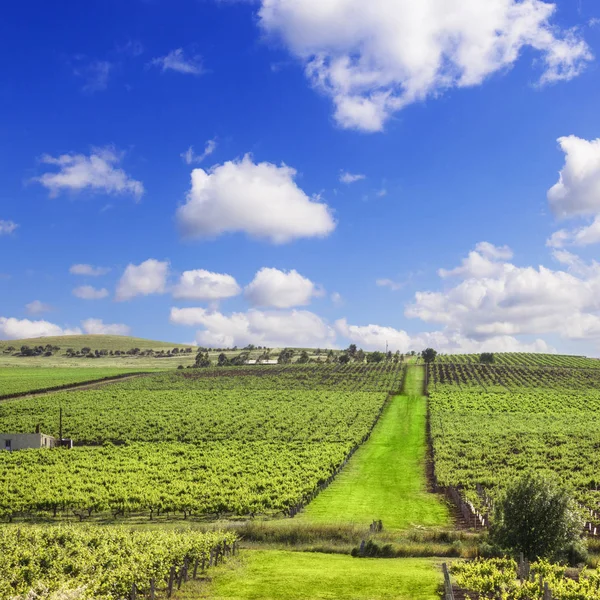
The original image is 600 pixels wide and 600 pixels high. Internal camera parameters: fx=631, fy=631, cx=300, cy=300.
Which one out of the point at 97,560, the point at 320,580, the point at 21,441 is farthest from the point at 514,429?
the point at 97,560

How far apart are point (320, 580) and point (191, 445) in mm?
58265

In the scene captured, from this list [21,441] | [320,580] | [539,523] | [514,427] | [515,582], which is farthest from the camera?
[514,427]

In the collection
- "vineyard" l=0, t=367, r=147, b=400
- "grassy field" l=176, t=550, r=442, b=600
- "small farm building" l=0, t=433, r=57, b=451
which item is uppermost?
"grassy field" l=176, t=550, r=442, b=600

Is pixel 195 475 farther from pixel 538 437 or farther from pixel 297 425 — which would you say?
pixel 538 437

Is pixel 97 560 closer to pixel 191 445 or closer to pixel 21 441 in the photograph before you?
pixel 191 445

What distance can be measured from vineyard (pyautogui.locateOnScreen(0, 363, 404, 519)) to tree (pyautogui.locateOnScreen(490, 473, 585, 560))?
2460 cm

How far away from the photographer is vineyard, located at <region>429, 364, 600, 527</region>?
64.9 metres

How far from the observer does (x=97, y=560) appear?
31719 mm

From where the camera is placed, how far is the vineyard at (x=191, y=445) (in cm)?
5638

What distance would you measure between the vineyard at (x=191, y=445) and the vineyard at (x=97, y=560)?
1838cm

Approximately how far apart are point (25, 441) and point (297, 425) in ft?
128

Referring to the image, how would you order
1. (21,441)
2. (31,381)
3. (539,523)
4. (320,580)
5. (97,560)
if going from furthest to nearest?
(31,381)
(21,441)
(539,523)
(97,560)
(320,580)

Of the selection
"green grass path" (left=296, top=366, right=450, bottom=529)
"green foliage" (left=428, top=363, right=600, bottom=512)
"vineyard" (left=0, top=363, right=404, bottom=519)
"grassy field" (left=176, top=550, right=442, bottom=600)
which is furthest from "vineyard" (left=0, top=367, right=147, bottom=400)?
"grassy field" (left=176, top=550, right=442, bottom=600)

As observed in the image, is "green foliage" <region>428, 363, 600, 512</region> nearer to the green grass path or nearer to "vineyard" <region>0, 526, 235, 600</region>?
the green grass path
